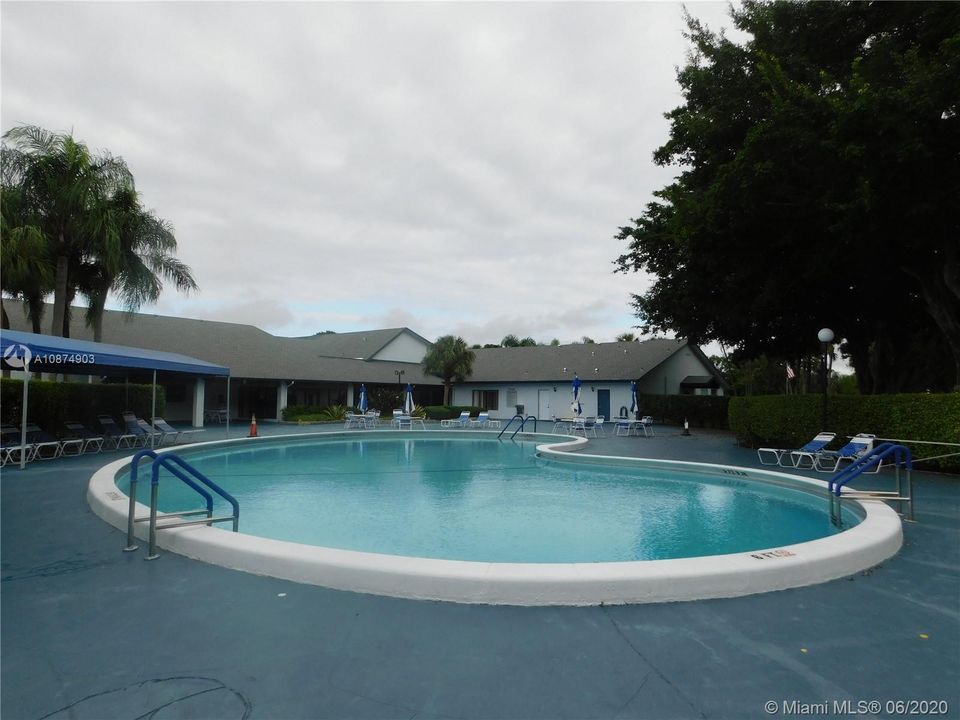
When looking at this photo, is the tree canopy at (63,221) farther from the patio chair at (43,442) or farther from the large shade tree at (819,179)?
the large shade tree at (819,179)

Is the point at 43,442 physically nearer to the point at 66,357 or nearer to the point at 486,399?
the point at 66,357

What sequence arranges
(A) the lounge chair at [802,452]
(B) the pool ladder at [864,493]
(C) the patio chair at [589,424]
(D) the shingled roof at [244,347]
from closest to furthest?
(B) the pool ladder at [864,493] → (A) the lounge chair at [802,452] → (C) the patio chair at [589,424] → (D) the shingled roof at [244,347]

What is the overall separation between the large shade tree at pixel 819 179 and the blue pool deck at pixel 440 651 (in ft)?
31.5

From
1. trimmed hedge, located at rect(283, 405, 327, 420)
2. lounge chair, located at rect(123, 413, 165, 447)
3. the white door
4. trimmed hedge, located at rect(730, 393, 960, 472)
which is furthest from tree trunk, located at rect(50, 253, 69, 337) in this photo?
the white door

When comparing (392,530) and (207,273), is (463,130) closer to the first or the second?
(392,530)

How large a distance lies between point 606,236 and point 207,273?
1749 cm

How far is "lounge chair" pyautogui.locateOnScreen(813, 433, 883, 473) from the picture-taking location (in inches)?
451

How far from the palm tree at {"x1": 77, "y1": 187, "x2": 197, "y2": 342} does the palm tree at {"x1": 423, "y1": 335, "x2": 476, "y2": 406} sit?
14.3 metres

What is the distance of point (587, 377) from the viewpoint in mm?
32375

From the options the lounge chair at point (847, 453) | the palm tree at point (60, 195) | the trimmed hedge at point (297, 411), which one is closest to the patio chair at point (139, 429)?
the palm tree at point (60, 195)

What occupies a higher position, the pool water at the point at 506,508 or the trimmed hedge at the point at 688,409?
the trimmed hedge at the point at 688,409

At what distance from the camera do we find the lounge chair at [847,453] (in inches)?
451

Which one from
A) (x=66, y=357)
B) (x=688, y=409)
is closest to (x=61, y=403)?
(x=66, y=357)

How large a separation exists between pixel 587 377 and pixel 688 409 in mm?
5867
